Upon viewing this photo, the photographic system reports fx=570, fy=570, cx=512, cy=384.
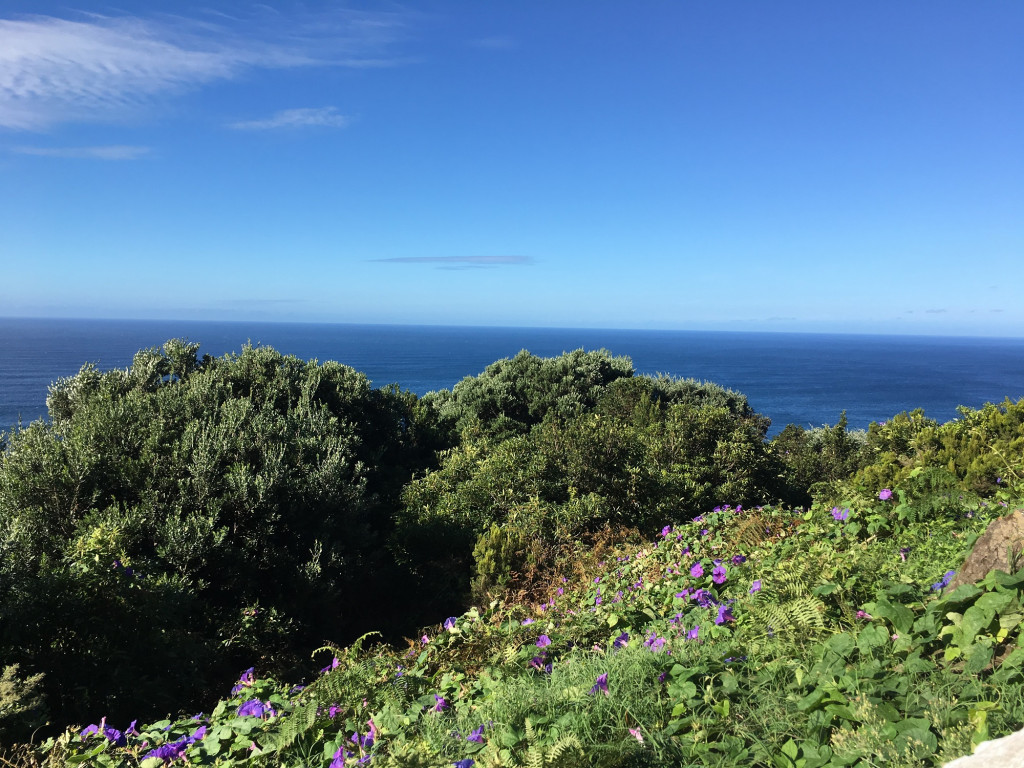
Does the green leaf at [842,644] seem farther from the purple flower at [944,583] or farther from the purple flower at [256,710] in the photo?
the purple flower at [256,710]

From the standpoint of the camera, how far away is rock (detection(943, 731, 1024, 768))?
161 cm

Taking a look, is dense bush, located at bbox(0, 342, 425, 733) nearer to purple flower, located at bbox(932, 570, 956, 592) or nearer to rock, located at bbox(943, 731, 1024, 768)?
rock, located at bbox(943, 731, 1024, 768)

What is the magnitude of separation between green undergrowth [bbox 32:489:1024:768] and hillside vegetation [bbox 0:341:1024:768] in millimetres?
18

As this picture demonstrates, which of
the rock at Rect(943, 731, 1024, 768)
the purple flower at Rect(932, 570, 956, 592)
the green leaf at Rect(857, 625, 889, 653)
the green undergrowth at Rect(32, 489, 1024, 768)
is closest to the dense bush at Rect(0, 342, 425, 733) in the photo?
the green undergrowth at Rect(32, 489, 1024, 768)

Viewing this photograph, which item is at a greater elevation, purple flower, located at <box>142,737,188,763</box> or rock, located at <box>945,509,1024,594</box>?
rock, located at <box>945,509,1024,594</box>

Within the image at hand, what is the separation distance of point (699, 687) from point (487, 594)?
5746mm

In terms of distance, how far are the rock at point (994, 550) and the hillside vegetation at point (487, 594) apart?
0.61 ft

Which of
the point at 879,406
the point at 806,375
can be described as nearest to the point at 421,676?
the point at 879,406

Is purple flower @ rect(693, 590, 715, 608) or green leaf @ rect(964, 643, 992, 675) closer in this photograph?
green leaf @ rect(964, 643, 992, 675)

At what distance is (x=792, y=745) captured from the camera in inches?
91.6

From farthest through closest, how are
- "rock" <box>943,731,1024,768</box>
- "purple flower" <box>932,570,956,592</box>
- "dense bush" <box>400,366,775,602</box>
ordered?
"dense bush" <box>400,366,775,602</box>, "purple flower" <box>932,570,956,592</box>, "rock" <box>943,731,1024,768</box>

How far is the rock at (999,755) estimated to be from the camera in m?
1.61

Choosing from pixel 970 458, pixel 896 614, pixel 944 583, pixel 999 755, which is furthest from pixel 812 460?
pixel 999 755

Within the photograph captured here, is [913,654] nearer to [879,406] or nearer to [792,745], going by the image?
[792,745]
